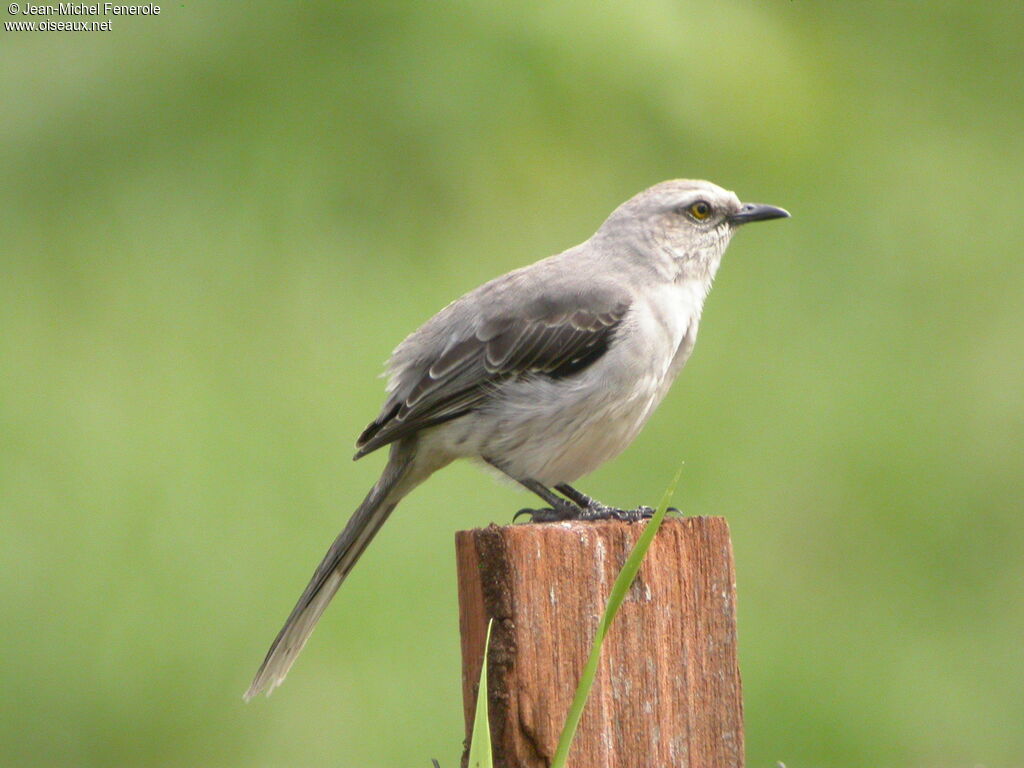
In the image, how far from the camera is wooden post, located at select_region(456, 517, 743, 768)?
2.58 metres

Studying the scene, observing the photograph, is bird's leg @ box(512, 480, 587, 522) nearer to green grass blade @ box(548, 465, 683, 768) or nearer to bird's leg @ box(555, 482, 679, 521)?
bird's leg @ box(555, 482, 679, 521)

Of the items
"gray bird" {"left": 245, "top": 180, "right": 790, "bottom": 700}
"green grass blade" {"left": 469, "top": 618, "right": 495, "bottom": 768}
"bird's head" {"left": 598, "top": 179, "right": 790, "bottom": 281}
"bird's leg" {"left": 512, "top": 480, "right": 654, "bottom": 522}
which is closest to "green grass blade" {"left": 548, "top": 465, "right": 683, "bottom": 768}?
"green grass blade" {"left": 469, "top": 618, "right": 495, "bottom": 768}

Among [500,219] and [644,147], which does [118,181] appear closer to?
[500,219]

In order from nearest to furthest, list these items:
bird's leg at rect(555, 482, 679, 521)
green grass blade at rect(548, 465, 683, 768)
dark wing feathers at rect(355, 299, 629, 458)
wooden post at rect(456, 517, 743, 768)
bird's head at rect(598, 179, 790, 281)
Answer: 1. green grass blade at rect(548, 465, 683, 768)
2. wooden post at rect(456, 517, 743, 768)
3. bird's leg at rect(555, 482, 679, 521)
4. dark wing feathers at rect(355, 299, 629, 458)
5. bird's head at rect(598, 179, 790, 281)

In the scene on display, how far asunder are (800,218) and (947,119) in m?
1.27

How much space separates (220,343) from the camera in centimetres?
609

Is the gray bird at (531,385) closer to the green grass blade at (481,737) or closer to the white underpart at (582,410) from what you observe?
the white underpart at (582,410)

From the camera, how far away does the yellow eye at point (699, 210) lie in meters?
4.71

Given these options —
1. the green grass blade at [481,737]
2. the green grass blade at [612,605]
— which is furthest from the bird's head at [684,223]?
the green grass blade at [481,737]

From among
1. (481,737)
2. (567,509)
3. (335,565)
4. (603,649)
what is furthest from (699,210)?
(481,737)

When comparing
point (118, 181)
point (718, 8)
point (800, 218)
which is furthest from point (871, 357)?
point (118, 181)

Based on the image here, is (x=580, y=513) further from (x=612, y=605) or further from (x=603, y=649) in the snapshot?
(x=612, y=605)

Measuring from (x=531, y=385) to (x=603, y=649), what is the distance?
177 centimetres

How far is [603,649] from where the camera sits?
8.48 feet
